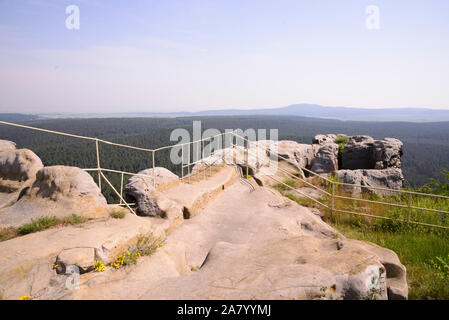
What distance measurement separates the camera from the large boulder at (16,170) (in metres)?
6.37

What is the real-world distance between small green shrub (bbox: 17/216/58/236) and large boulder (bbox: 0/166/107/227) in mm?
184

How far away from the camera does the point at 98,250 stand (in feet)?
14.9

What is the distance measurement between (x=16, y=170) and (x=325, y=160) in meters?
16.9

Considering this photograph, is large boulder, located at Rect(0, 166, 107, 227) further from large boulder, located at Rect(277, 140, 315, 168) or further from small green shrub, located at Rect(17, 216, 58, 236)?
large boulder, located at Rect(277, 140, 315, 168)

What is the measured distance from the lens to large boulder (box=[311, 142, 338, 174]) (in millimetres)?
18734

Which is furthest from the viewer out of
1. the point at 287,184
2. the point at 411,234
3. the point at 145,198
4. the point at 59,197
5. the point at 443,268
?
the point at 287,184

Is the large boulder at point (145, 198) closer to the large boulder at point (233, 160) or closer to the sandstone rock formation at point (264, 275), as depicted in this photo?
the sandstone rock formation at point (264, 275)

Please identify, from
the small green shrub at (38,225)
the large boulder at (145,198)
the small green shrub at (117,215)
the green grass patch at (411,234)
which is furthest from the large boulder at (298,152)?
the small green shrub at (38,225)

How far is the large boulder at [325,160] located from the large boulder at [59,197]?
Answer: 49.9 feet

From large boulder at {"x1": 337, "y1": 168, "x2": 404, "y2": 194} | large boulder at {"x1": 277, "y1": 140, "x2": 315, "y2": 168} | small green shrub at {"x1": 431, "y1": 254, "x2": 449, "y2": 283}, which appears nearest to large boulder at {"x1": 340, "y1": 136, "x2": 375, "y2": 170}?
large boulder at {"x1": 277, "y1": 140, "x2": 315, "y2": 168}

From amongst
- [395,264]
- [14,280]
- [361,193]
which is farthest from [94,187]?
[361,193]

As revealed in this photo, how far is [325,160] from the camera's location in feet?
62.8

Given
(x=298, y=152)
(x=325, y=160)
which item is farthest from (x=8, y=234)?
(x=325, y=160)

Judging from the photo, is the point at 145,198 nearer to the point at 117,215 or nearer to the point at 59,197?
the point at 117,215
